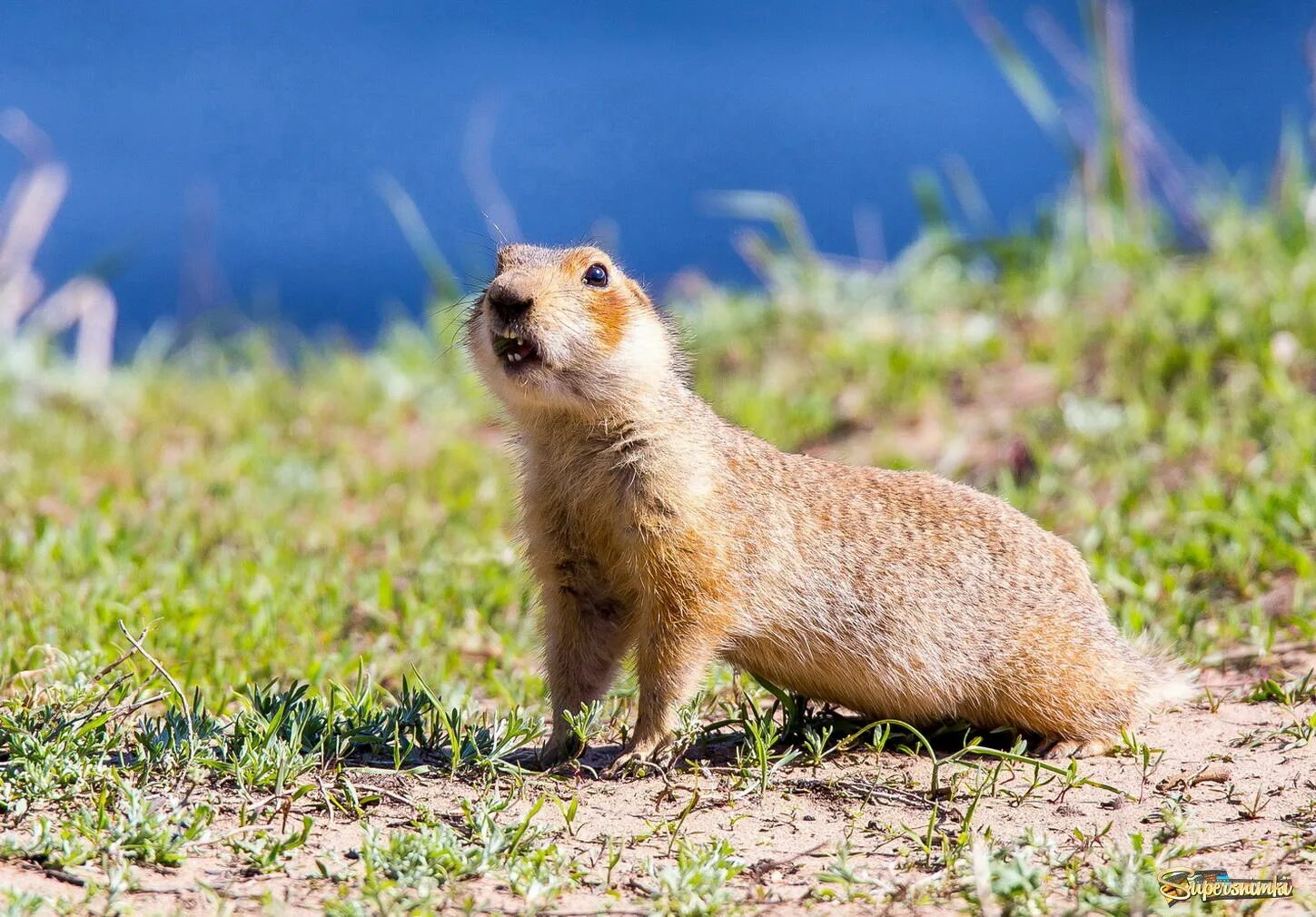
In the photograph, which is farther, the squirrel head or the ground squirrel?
the ground squirrel

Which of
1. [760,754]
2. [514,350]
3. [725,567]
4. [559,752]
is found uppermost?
[514,350]

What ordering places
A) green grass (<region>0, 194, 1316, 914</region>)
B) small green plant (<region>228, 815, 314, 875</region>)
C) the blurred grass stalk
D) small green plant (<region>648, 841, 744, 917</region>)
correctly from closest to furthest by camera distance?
small green plant (<region>648, 841, 744, 917</region>) < small green plant (<region>228, 815, 314, 875</region>) < green grass (<region>0, 194, 1316, 914</region>) < the blurred grass stalk

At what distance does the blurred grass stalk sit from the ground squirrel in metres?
5.71

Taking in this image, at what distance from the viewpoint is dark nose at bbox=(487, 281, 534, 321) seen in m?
3.71

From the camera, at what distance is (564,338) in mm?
3758

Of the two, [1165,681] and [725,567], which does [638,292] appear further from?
[1165,681]

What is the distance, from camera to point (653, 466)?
12.9 ft

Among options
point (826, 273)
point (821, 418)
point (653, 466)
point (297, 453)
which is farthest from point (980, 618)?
point (826, 273)

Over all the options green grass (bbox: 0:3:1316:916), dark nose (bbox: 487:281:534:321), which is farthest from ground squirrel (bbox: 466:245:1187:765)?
green grass (bbox: 0:3:1316:916)

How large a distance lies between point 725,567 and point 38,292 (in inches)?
274

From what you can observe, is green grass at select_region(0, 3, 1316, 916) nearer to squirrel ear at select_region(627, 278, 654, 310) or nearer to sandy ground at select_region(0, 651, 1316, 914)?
sandy ground at select_region(0, 651, 1316, 914)

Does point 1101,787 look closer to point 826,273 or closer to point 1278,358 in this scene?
point 1278,358

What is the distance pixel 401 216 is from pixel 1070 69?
12.6ft

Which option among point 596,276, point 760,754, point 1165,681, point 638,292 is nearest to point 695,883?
point 760,754
